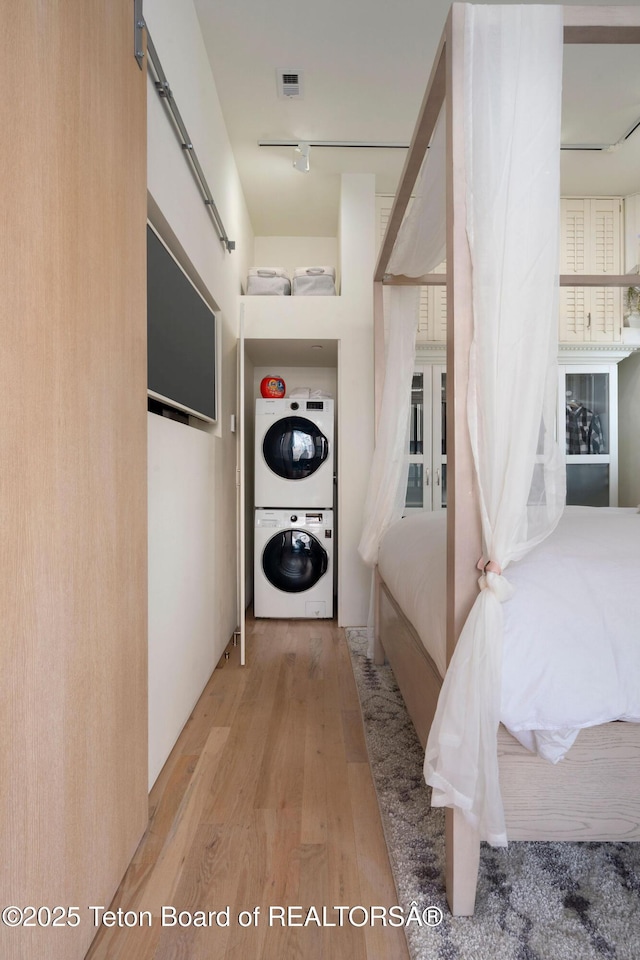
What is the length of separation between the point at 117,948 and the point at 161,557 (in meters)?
1.03

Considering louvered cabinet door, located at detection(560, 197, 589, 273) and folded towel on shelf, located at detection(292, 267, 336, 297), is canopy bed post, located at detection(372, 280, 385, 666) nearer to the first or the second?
folded towel on shelf, located at detection(292, 267, 336, 297)

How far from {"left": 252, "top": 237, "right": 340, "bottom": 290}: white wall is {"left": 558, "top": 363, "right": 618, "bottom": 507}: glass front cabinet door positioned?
2124 millimetres

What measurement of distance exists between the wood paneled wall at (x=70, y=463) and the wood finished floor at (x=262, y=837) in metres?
0.13

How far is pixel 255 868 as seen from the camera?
4.53 feet

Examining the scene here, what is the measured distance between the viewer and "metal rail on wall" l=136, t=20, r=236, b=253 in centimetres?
168

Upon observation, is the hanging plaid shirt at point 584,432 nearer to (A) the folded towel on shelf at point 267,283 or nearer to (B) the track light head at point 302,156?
(A) the folded towel on shelf at point 267,283

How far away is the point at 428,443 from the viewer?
12.9 feet

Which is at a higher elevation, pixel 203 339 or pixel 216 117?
pixel 216 117

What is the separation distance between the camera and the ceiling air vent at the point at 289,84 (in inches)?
109

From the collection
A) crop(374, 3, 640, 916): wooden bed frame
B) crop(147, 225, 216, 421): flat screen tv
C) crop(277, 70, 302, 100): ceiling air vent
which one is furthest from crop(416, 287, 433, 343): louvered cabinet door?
crop(374, 3, 640, 916): wooden bed frame

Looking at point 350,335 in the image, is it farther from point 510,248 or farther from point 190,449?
point 510,248

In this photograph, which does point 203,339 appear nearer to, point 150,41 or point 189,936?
point 150,41

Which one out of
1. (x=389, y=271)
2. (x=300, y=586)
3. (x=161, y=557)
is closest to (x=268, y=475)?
(x=300, y=586)

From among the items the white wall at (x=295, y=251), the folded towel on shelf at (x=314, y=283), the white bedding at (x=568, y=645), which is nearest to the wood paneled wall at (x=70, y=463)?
the white bedding at (x=568, y=645)
